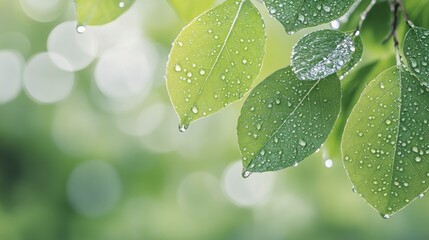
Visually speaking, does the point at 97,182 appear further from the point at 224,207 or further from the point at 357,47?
the point at 357,47

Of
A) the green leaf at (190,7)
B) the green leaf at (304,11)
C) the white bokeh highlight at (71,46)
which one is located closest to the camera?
the green leaf at (304,11)

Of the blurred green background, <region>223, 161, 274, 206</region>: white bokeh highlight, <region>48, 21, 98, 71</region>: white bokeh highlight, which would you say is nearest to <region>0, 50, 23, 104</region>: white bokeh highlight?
the blurred green background

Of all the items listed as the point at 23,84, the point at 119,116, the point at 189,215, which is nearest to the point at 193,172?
the point at 189,215

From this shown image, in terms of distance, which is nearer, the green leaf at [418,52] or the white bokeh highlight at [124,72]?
the green leaf at [418,52]

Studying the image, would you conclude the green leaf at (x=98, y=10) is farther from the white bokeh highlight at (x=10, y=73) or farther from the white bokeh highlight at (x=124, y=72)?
the white bokeh highlight at (x=10, y=73)

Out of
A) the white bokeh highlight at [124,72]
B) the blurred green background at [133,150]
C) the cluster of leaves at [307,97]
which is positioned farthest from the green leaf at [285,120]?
the white bokeh highlight at [124,72]

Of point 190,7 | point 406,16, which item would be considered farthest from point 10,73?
point 406,16
